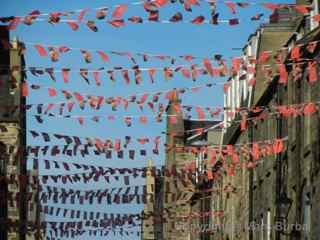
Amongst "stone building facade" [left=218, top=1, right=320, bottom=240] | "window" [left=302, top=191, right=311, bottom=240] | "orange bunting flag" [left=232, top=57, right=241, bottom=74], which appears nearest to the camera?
"orange bunting flag" [left=232, top=57, right=241, bottom=74]

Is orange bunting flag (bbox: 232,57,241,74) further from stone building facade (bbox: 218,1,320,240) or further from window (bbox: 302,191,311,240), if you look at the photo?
window (bbox: 302,191,311,240)

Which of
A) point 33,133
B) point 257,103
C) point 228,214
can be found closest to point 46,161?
point 33,133

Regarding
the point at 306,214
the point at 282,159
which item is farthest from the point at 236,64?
the point at 282,159

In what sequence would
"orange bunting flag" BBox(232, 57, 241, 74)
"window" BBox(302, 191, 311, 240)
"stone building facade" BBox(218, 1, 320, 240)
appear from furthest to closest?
"window" BBox(302, 191, 311, 240)
"stone building facade" BBox(218, 1, 320, 240)
"orange bunting flag" BBox(232, 57, 241, 74)

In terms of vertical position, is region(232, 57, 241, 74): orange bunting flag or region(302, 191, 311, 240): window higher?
region(232, 57, 241, 74): orange bunting flag

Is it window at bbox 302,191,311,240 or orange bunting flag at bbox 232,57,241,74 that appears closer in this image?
orange bunting flag at bbox 232,57,241,74

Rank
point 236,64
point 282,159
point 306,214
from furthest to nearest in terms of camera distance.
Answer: point 282,159 → point 306,214 → point 236,64

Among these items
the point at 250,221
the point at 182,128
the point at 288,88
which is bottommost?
the point at 250,221

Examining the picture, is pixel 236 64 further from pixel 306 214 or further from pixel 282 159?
pixel 282 159

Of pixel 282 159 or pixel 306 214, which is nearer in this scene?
pixel 306 214

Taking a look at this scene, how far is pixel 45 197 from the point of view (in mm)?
35188

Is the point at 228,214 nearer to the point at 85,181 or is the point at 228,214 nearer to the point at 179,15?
the point at 85,181

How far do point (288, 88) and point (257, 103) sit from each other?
684cm

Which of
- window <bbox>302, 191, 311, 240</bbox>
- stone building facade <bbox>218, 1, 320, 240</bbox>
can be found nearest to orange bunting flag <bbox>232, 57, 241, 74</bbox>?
stone building facade <bbox>218, 1, 320, 240</bbox>
